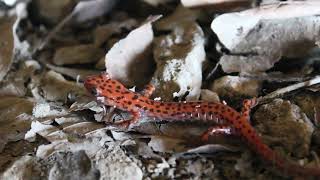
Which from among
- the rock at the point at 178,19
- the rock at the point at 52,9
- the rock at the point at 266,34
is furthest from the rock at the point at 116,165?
the rock at the point at 52,9

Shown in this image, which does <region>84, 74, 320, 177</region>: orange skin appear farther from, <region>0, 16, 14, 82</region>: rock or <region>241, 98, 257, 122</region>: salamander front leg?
<region>0, 16, 14, 82</region>: rock

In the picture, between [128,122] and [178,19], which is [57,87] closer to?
[128,122]

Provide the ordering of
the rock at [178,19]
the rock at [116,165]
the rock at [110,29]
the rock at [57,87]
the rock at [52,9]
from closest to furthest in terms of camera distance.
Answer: the rock at [116,165]
the rock at [57,87]
the rock at [178,19]
the rock at [110,29]
the rock at [52,9]

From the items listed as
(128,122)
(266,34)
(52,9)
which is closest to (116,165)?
(128,122)

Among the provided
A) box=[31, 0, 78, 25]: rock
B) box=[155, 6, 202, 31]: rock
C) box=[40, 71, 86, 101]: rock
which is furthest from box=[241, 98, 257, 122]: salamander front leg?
box=[31, 0, 78, 25]: rock

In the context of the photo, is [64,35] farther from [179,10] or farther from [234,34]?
[234,34]

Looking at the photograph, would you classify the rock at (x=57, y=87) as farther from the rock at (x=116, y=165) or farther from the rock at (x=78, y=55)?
the rock at (x=116, y=165)
